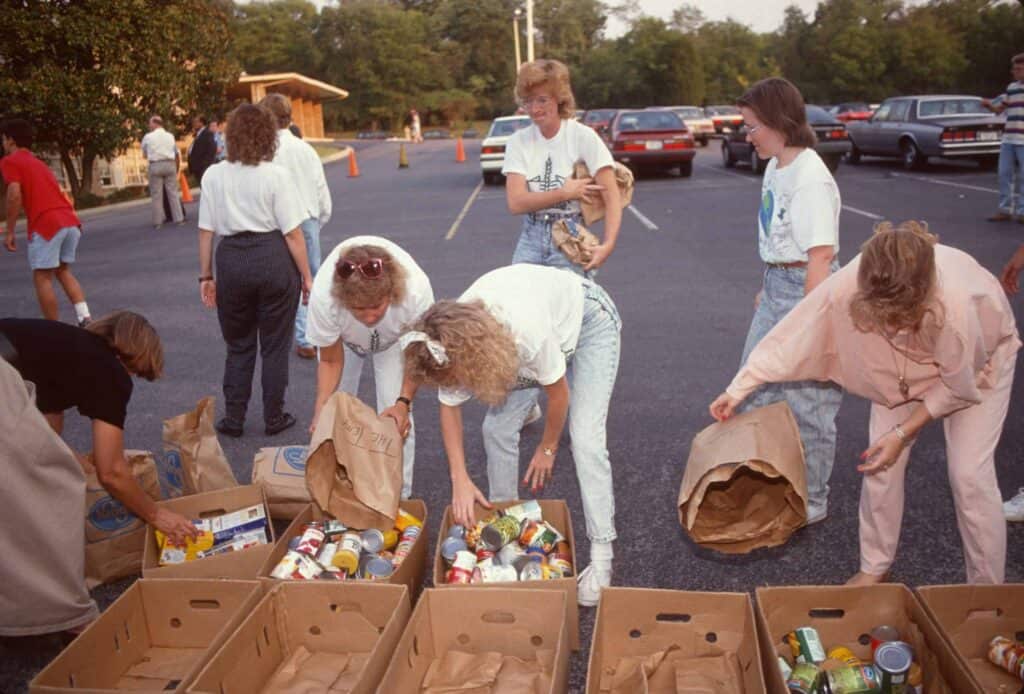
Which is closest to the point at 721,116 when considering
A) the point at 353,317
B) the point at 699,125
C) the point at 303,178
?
the point at 699,125

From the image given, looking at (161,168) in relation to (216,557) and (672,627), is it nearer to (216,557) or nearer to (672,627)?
(216,557)

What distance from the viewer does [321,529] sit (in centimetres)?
350

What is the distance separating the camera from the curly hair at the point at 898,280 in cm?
260

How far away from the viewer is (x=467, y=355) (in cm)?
259

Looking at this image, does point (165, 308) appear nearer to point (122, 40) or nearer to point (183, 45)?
point (122, 40)

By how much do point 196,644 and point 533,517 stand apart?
1.40 m

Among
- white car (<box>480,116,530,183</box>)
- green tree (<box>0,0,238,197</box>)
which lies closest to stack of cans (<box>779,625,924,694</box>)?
white car (<box>480,116,530,183</box>)

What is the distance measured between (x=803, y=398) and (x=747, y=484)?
486 mm

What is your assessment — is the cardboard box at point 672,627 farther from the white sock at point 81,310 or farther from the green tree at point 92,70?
the green tree at point 92,70

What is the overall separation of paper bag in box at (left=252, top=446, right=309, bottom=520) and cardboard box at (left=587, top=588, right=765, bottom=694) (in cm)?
169

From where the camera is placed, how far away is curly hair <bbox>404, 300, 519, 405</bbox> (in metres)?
2.59

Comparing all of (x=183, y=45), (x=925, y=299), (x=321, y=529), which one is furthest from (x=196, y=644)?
(x=183, y=45)

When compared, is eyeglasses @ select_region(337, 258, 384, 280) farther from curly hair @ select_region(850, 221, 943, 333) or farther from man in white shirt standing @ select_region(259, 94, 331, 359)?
man in white shirt standing @ select_region(259, 94, 331, 359)

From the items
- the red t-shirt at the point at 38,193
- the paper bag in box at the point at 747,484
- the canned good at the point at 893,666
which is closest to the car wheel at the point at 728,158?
the red t-shirt at the point at 38,193
